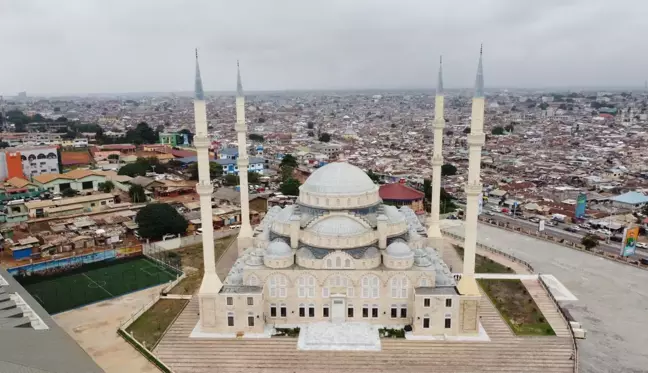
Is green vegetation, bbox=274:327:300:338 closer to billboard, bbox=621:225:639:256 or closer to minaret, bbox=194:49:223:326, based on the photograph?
minaret, bbox=194:49:223:326

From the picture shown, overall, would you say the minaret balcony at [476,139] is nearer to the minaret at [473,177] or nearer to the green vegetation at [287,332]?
the minaret at [473,177]

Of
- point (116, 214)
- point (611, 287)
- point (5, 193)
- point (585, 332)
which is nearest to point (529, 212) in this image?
point (611, 287)

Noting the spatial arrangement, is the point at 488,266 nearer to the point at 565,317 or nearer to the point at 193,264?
the point at 565,317

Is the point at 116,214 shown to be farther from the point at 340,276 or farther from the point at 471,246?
the point at 471,246

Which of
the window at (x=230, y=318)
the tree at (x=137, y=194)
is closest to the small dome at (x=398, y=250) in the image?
the window at (x=230, y=318)

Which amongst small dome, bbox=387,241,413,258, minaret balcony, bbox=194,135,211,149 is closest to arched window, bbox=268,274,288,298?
small dome, bbox=387,241,413,258

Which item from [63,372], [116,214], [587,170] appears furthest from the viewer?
[587,170]
